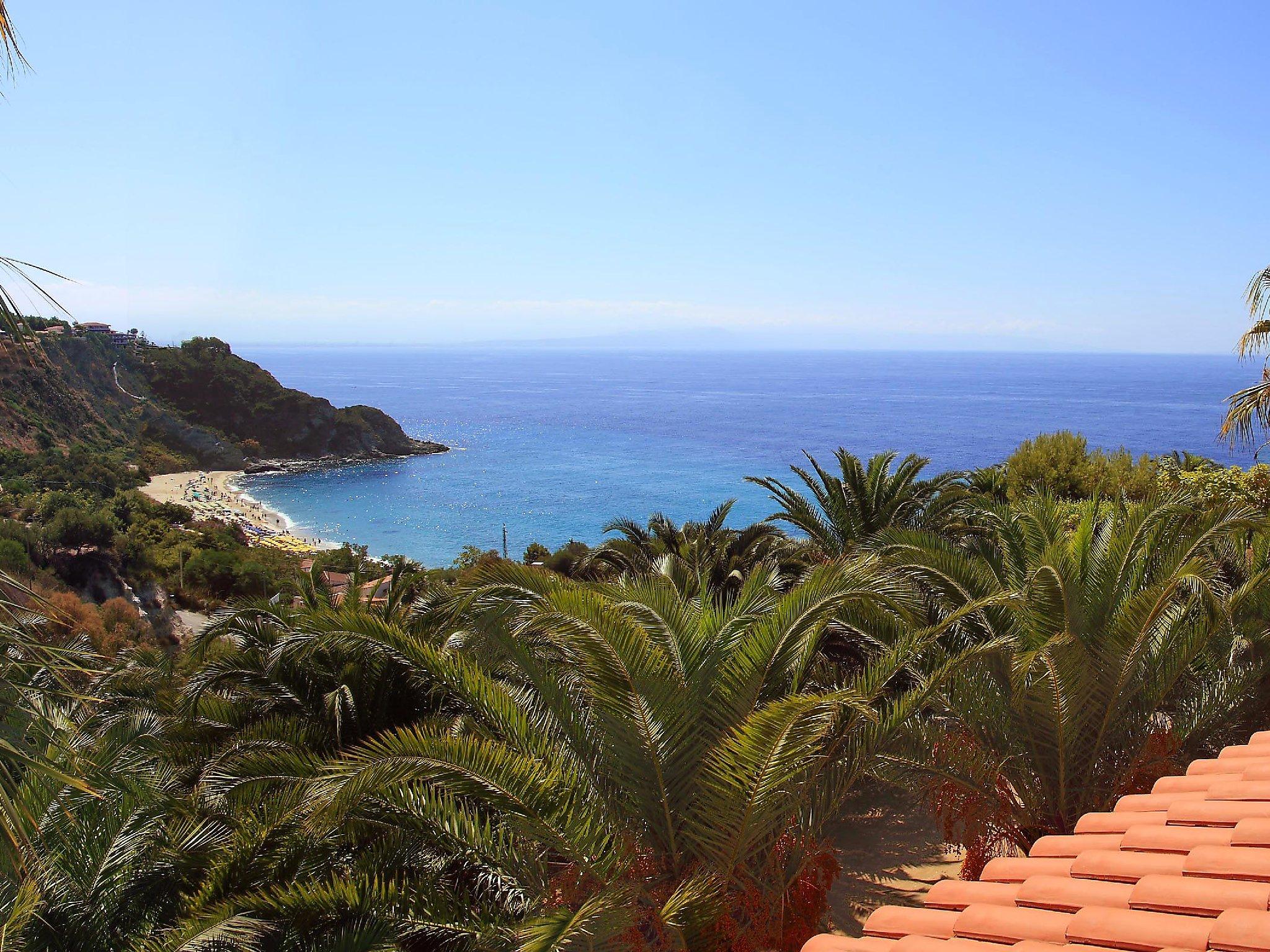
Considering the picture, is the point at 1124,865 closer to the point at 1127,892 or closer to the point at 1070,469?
the point at 1127,892

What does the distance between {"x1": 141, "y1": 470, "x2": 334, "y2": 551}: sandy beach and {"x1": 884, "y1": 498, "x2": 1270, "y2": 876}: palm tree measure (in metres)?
52.5

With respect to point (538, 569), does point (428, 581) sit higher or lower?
lower

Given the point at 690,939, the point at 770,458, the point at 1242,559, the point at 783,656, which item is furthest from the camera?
the point at 770,458

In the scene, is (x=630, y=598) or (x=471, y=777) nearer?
(x=471, y=777)

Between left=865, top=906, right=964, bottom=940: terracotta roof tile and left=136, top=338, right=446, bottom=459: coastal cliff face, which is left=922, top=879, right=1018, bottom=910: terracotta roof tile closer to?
left=865, top=906, right=964, bottom=940: terracotta roof tile

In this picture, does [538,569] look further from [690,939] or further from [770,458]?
[770,458]

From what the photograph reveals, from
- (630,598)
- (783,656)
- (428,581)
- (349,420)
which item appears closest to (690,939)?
(783,656)

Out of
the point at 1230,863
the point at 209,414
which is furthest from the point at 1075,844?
the point at 209,414

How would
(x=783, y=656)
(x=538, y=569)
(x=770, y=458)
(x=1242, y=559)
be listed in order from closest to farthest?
(x=783, y=656), (x=538, y=569), (x=1242, y=559), (x=770, y=458)

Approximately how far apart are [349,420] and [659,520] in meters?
90.4

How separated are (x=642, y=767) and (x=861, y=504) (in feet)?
32.5

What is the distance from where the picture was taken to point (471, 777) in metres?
4.35

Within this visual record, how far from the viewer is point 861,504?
14.2 meters

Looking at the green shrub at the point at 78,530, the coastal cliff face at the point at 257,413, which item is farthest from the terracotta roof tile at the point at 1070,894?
the coastal cliff face at the point at 257,413
